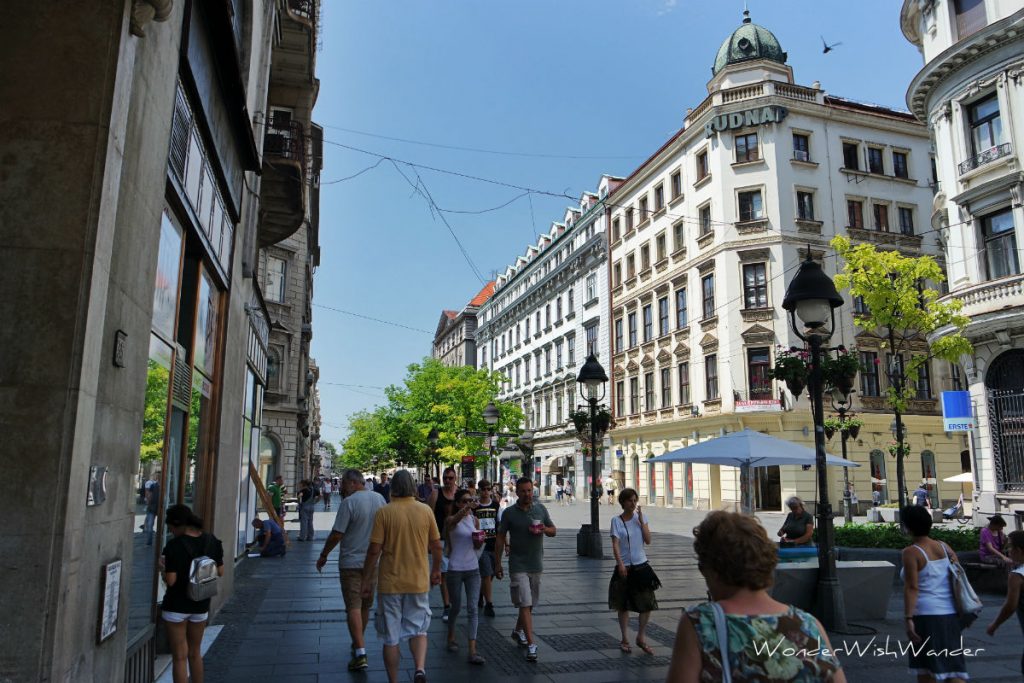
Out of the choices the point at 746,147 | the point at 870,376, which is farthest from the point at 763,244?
the point at 870,376

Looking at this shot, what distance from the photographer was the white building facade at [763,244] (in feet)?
110

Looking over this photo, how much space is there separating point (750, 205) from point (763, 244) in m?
2.52

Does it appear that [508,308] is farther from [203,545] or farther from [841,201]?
[203,545]

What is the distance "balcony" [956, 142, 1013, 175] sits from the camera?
835 inches

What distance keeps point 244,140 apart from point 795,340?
98.2 feet

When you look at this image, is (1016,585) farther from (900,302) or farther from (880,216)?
(880,216)

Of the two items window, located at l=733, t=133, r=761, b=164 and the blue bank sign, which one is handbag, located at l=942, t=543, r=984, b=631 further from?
window, located at l=733, t=133, r=761, b=164

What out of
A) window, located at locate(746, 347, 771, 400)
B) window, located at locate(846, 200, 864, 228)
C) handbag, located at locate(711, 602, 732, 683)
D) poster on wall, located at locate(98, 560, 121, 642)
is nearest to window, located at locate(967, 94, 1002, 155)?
window, located at locate(746, 347, 771, 400)

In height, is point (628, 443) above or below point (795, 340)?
below

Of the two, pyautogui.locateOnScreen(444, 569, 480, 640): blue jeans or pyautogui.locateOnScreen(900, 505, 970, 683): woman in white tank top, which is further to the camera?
pyautogui.locateOnScreen(444, 569, 480, 640): blue jeans

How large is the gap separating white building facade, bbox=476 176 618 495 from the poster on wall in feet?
135

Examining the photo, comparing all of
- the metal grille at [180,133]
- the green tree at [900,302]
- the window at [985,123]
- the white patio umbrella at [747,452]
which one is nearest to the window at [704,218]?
the window at [985,123]

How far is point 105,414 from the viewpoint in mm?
4355

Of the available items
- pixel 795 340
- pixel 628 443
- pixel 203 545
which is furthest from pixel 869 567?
pixel 628 443
